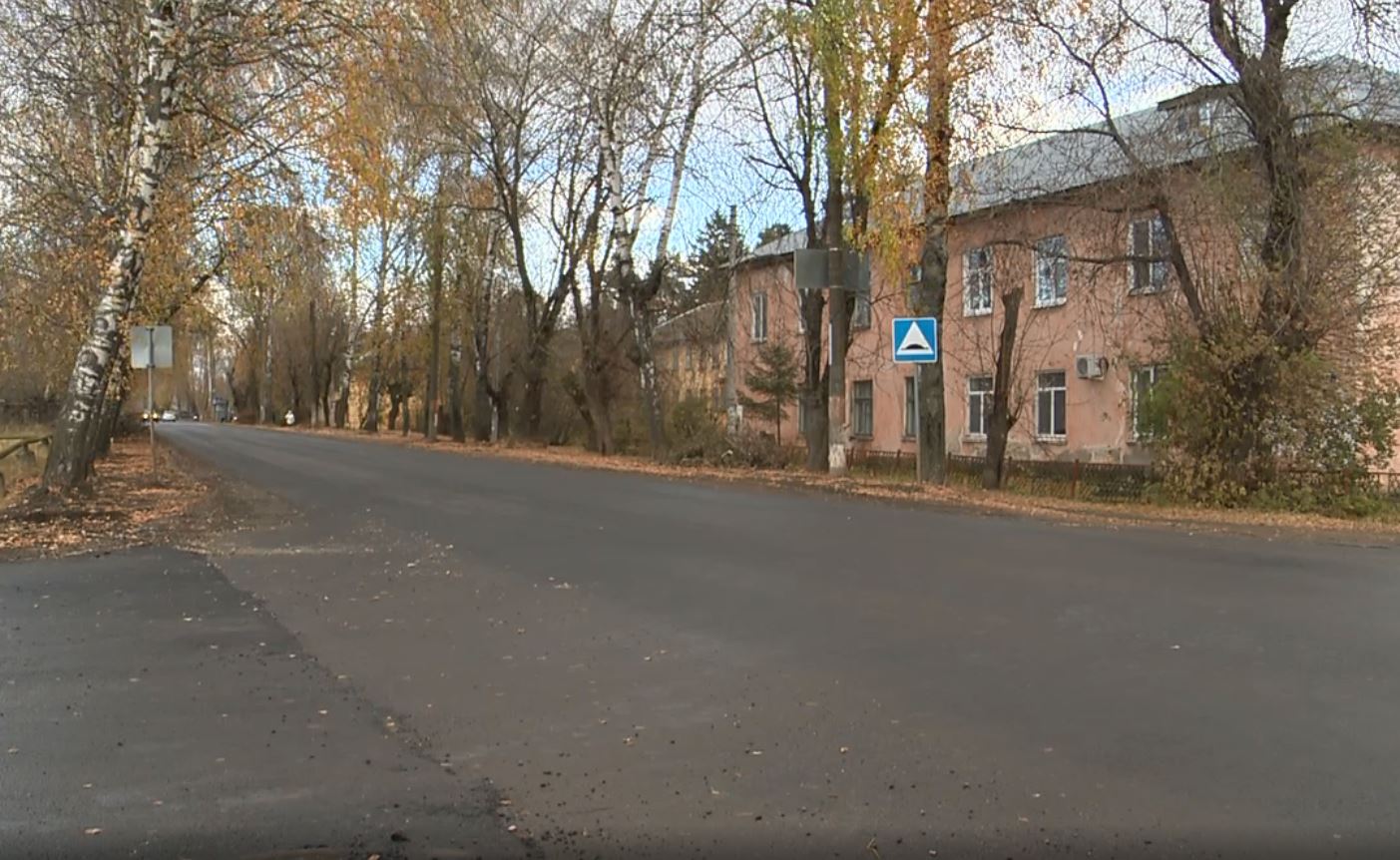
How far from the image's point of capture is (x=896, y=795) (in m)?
4.69

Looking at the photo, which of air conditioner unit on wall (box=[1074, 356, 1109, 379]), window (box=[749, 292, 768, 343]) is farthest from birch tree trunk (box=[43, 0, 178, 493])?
window (box=[749, 292, 768, 343])

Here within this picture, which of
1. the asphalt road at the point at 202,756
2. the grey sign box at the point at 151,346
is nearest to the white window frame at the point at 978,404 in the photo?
the grey sign box at the point at 151,346

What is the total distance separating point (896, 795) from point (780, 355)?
30.5 m

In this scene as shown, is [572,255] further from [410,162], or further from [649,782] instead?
[649,782]

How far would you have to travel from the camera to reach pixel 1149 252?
1934 cm

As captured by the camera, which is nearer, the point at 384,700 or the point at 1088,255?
the point at 384,700

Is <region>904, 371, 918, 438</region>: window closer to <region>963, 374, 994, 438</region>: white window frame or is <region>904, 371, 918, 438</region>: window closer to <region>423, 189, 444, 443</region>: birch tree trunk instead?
<region>963, 374, 994, 438</region>: white window frame

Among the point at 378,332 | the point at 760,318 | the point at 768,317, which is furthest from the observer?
the point at 378,332

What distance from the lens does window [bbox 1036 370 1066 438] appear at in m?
31.6

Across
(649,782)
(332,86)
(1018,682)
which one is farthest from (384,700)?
(332,86)

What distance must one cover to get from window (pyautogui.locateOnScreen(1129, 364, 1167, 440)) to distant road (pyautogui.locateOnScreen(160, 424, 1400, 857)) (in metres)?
5.86

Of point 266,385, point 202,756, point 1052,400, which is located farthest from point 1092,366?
point 266,385

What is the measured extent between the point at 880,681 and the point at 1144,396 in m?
13.9

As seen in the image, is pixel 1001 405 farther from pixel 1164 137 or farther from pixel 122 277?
pixel 122 277
